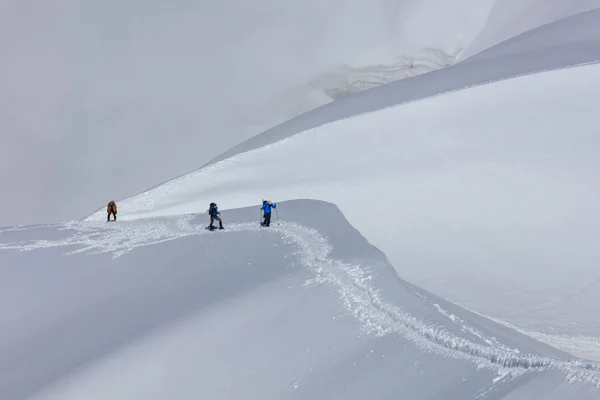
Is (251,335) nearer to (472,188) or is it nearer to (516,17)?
(472,188)

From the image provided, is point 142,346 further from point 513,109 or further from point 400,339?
point 513,109

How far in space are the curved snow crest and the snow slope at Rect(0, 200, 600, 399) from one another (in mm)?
16

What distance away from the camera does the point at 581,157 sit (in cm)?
839

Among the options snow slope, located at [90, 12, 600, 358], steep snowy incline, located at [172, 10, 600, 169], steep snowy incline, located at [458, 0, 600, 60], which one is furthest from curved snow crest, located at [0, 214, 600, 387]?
steep snowy incline, located at [458, 0, 600, 60]

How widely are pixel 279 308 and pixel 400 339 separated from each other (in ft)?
3.54

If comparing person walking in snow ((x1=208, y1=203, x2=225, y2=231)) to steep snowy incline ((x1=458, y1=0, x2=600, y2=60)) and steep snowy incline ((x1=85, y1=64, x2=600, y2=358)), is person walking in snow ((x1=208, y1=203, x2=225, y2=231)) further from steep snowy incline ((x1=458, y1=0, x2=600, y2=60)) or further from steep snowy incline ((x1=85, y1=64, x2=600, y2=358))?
steep snowy incline ((x1=458, y1=0, x2=600, y2=60))

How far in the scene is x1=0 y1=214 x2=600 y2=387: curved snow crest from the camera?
11.0 ft

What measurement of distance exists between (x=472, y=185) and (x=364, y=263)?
→ 3.81m

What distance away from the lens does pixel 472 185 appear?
8766 millimetres

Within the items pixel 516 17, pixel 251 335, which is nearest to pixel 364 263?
pixel 251 335

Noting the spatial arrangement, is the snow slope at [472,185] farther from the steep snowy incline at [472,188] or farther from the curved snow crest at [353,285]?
the curved snow crest at [353,285]

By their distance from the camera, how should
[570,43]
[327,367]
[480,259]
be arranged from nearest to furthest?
[327,367]
[480,259]
[570,43]

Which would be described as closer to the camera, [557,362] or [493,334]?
[557,362]

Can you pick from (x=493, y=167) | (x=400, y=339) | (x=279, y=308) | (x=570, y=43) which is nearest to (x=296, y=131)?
(x=493, y=167)
